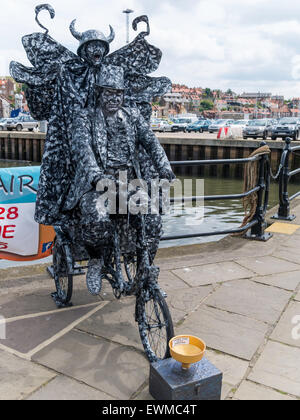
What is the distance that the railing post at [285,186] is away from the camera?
6.59m

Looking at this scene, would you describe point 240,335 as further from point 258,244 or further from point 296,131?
point 296,131

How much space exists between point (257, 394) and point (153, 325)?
0.78m

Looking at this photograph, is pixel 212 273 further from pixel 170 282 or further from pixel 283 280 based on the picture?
pixel 283 280

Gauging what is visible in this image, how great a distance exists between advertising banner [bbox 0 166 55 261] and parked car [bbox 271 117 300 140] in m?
21.6

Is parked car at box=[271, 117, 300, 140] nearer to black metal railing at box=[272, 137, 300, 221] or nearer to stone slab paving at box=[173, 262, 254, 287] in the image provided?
black metal railing at box=[272, 137, 300, 221]

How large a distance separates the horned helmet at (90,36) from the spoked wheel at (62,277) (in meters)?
1.66

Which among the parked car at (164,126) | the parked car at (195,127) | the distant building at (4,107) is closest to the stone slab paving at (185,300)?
the parked car at (164,126)

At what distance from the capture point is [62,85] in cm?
311

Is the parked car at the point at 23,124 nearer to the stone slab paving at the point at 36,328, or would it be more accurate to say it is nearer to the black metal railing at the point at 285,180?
the black metal railing at the point at 285,180

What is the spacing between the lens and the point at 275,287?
4.26 meters

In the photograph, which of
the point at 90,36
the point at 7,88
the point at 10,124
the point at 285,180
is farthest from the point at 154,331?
the point at 7,88

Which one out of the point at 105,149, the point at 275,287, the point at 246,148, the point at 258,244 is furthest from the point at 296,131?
the point at 105,149

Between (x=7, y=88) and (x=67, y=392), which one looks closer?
(x=67, y=392)
